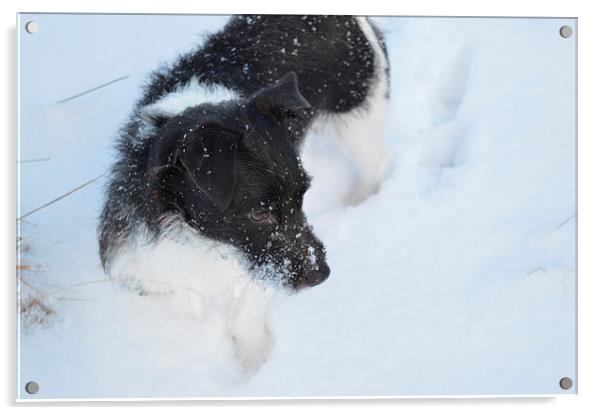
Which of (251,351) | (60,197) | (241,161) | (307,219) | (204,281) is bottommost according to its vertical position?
(251,351)

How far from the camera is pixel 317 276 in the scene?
7.45 feet

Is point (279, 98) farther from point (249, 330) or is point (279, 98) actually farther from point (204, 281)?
point (249, 330)

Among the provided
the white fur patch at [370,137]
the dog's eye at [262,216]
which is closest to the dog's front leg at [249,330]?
the dog's eye at [262,216]

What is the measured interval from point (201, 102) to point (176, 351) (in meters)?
0.94

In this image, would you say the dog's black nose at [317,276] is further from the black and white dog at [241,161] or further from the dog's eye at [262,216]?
the dog's eye at [262,216]

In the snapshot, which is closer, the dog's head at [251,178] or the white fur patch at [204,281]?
the dog's head at [251,178]

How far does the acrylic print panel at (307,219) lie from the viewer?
7.41ft

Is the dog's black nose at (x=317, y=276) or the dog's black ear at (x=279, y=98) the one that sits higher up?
the dog's black ear at (x=279, y=98)

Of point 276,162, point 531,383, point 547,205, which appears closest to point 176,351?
point 276,162

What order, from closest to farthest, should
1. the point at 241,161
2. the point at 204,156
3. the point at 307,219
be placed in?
the point at 204,156 → the point at 241,161 → the point at 307,219
